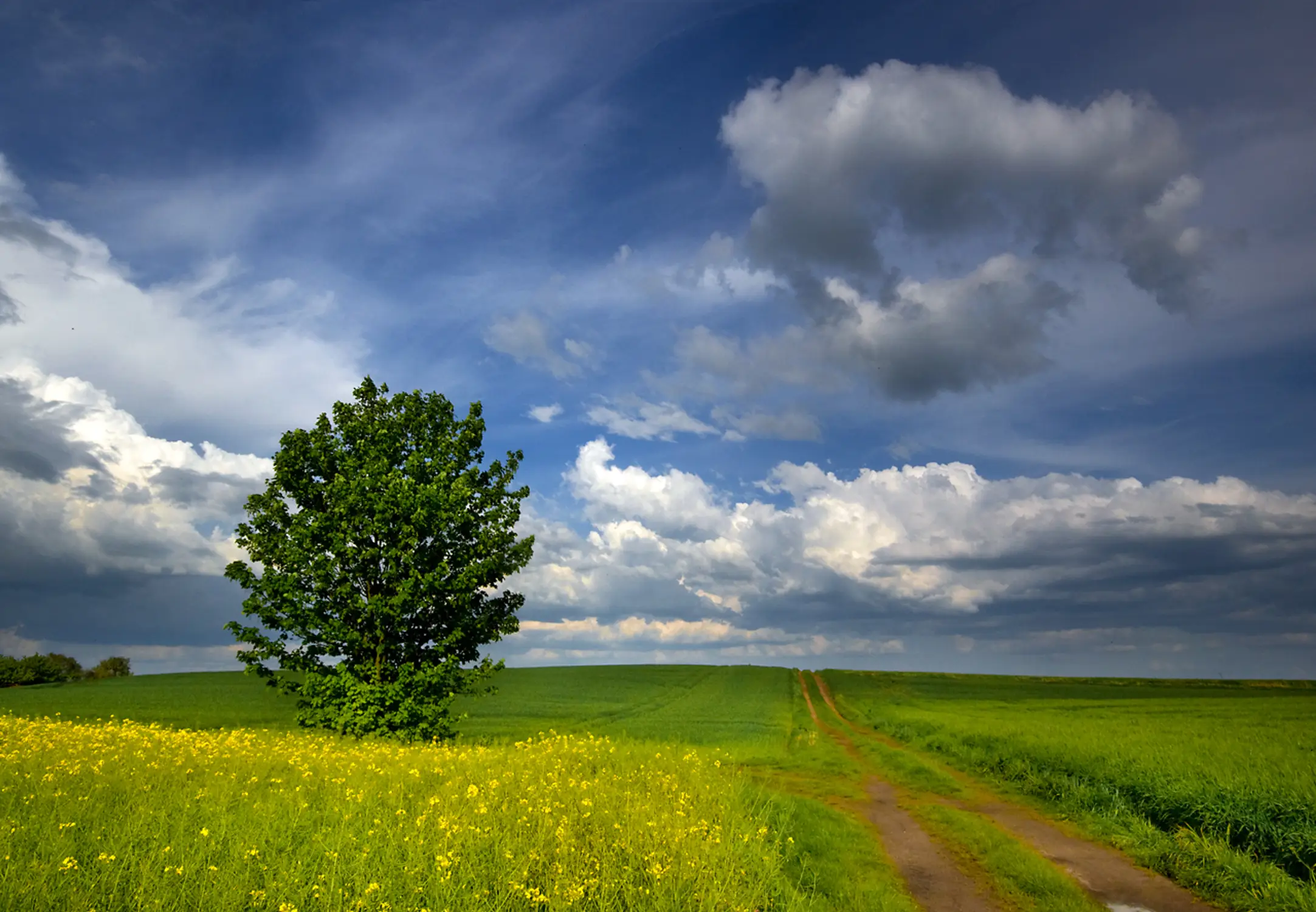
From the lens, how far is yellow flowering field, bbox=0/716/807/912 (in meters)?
7.55

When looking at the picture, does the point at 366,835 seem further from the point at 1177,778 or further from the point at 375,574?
the point at 1177,778

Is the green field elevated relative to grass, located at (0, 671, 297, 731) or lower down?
elevated

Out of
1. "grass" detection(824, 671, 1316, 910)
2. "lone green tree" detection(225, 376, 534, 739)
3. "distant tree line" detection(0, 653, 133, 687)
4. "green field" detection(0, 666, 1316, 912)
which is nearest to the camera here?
"green field" detection(0, 666, 1316, 912)

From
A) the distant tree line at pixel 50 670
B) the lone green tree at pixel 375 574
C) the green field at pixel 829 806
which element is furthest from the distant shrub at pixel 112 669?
the lone green tree at pixel 375 574

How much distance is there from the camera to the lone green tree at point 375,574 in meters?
22.2

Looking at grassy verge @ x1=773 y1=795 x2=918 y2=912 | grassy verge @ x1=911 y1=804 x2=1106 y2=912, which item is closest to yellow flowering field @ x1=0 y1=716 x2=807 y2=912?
grassy verge @ x1=773 y1=795 x2=918 y2=912

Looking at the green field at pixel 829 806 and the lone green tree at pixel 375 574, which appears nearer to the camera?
the green field at pixel 829 806

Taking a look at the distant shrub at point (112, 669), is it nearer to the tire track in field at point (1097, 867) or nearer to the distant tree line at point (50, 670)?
the distant tree line at point (50, 670)

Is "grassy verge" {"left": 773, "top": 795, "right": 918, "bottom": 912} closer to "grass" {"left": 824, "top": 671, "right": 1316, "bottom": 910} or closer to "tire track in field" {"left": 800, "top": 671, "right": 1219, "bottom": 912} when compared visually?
"tire track in field" {"left": 800, "top": 671, "right": 1219, "bottom": 912}

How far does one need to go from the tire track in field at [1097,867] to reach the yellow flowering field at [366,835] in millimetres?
5912

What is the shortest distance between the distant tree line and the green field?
49.8 metres

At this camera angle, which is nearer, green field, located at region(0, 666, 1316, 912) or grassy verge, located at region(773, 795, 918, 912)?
green field, located at region(0, 666, 1316, 912)

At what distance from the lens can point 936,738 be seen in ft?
112

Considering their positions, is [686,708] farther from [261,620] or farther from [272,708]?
[261,620]
